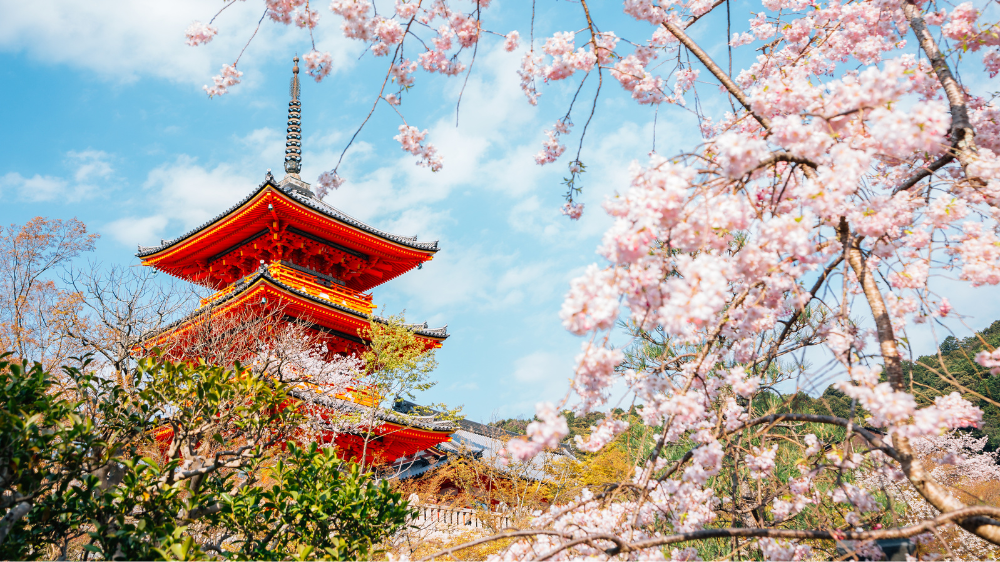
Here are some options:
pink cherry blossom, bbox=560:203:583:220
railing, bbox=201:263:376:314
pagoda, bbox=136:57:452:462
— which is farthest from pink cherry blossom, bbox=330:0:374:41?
railing, bbox=201:263:376:314

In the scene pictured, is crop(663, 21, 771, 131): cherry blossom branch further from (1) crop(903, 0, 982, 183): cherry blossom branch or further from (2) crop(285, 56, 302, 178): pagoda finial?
(2) crop(285, 56, 302, 178): pagoda finial

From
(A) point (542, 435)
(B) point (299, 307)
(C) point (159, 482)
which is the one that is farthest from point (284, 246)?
(A) point (542, 435)

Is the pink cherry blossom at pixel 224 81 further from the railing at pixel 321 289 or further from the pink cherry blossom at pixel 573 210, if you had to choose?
the railing at pixel 321 289

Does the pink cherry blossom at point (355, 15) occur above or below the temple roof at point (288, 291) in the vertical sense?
below

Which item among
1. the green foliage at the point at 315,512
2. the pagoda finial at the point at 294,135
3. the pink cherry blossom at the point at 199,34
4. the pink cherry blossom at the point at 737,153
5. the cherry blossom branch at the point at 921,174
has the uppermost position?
the pagoda finial at the point at 294,135

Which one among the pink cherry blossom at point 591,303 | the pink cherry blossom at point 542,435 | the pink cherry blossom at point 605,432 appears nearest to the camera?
the pink cherry blossom at point 591,303

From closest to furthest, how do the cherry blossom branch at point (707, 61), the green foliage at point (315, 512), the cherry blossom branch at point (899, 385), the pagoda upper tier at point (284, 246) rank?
the cherry blossom branch at point (899, 385) → the cherry blossom branch at point (707, 61) → the green foliage at point (315, 512) → the pagoda upper tier at point (284, 246)

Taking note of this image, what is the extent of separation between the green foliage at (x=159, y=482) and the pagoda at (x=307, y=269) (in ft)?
24.8

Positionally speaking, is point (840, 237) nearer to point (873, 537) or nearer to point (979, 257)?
point (979, 257)

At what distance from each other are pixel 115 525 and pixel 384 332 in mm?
9850

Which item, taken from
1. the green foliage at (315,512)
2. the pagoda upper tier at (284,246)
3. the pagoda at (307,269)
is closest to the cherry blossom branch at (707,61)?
the green foliage at (315,512)

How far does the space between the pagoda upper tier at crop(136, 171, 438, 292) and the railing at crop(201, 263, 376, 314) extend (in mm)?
307

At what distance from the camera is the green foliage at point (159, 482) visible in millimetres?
2537

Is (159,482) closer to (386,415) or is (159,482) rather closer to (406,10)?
(406,10)
